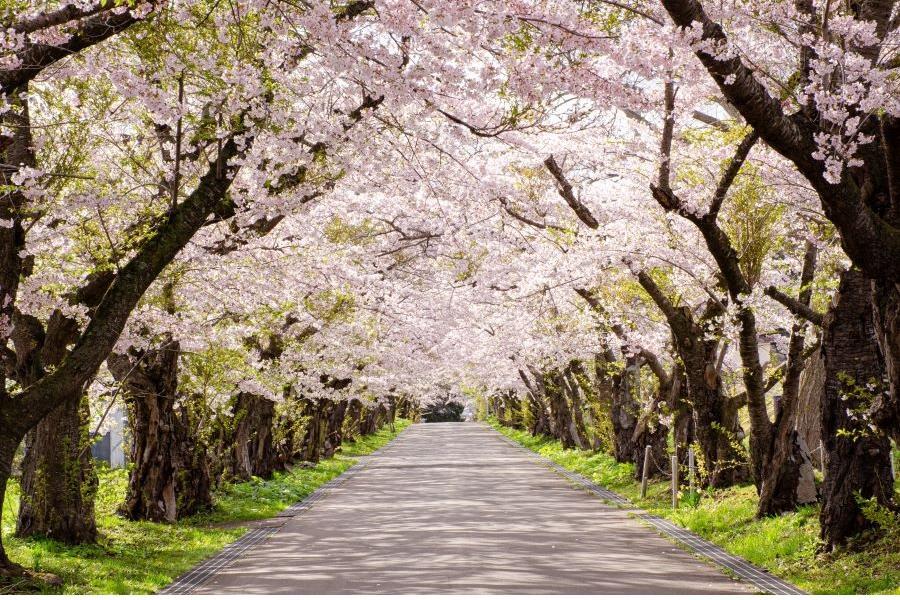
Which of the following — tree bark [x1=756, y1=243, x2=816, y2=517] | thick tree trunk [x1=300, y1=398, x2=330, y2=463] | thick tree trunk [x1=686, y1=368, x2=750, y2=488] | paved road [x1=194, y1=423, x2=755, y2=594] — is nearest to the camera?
paved road [x1=194, y1=423, x2=755, y2=594]

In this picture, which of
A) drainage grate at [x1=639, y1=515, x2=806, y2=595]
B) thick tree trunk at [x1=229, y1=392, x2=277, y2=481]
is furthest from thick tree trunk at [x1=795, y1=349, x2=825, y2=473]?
thick tree trunk at [x1=229, y1=392, x2=277, y2=481]

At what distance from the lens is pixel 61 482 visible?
38.3ft

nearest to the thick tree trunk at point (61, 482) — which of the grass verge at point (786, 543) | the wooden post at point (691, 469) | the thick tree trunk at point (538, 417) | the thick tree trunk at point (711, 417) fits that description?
the grass verge at point (786, 543)

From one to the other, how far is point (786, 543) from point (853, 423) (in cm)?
175

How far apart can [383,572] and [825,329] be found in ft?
18.7

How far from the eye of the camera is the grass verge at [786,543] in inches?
346

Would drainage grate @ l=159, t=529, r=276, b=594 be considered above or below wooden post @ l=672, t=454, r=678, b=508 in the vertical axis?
below

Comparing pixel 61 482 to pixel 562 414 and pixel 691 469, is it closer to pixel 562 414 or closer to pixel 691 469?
pixel 691 469

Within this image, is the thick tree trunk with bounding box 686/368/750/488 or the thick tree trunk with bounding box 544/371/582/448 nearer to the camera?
the thick tree trunk with bounding box 686/368/750/488

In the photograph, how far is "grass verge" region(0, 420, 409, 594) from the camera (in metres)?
9.66

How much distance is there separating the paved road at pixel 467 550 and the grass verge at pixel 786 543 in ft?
2.30

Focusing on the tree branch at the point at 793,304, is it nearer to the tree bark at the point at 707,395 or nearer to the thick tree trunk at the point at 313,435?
the tree bark at the point at 707,395

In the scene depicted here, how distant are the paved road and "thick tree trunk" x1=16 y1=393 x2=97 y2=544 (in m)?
2.28

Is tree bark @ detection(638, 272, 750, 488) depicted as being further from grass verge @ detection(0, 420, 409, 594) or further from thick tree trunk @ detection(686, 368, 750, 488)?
grass verge @ detection(0, 420, 409, 594)
